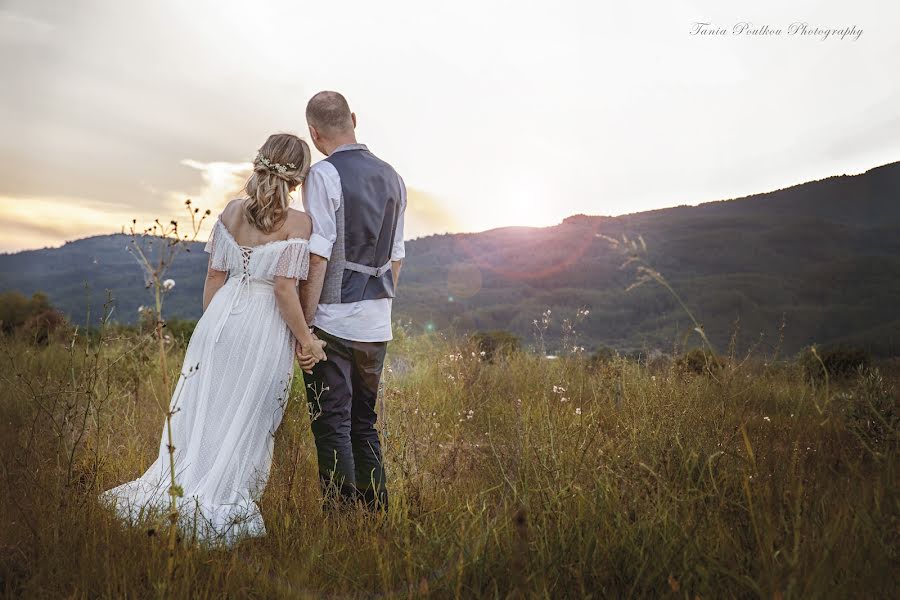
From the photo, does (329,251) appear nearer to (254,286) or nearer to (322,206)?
(322,206)

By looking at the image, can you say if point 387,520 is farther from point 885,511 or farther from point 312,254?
point 885,511

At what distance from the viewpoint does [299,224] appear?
2.96 m

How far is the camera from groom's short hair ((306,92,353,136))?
3059 millimetres

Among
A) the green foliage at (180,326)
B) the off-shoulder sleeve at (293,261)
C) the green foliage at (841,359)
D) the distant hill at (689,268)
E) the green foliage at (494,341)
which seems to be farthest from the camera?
the distant hill at (689,268)

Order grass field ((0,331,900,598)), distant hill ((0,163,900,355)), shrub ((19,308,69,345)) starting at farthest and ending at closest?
distant hill ((0,163,900,355)) → shrub ((19,308,69,345)) → grass field ((0,331,900,598))

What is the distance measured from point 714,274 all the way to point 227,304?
3846 centimetres

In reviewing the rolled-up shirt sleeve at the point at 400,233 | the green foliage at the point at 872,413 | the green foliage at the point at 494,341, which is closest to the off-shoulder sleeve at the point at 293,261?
the rolled-up shirt sleeve at the point at 400,233

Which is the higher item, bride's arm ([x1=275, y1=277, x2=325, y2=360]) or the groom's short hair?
the groom's short hair

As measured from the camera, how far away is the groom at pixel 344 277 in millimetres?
2955

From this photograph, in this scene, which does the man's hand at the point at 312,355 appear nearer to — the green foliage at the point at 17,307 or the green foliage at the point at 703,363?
the green foliage at the point at 703,363

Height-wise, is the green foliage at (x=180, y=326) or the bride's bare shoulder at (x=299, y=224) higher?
the bride's bare shoulder at (x=299, y=224)

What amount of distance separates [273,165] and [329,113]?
429 millimetres

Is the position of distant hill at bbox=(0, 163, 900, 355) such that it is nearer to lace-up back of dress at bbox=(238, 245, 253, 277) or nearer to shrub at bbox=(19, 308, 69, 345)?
shrub at bbox=(19, 308, 69, 345)

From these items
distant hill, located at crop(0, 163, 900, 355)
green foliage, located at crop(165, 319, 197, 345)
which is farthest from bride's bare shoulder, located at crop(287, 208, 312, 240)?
distant hill, located at crop(0, 163, 900, 355)
